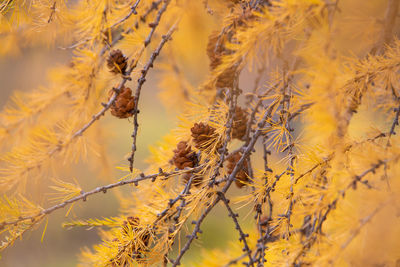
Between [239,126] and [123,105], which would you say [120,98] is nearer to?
[123,105]

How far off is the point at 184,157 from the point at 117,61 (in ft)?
0.49

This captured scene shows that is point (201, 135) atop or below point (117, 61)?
below

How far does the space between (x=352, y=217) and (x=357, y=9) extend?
36 cm

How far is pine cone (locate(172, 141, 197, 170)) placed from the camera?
0.47 m

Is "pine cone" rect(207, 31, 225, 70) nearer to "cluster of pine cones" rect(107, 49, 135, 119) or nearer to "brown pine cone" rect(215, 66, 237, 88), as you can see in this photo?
"brown pine cone" rect(215, 66, 237, 88)

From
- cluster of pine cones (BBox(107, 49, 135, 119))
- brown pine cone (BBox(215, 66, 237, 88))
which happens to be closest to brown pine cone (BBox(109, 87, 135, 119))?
cluster of pine cones (BBox(107, 49, 135, 119))

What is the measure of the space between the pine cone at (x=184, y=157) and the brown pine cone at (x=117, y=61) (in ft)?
0.41

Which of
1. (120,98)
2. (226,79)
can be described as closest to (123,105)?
(120,98)

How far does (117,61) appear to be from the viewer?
1.55 feet

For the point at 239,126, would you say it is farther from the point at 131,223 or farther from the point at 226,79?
the point at 131,223

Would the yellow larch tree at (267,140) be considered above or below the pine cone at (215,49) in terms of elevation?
below

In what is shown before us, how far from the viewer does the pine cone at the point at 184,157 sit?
469 millimetres

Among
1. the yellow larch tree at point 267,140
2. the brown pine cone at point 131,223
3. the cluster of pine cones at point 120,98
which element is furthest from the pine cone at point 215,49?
the brown pine cone at point 131,223

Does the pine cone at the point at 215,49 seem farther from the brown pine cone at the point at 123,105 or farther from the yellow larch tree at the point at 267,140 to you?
the brown pine cone at the point at 123,105
